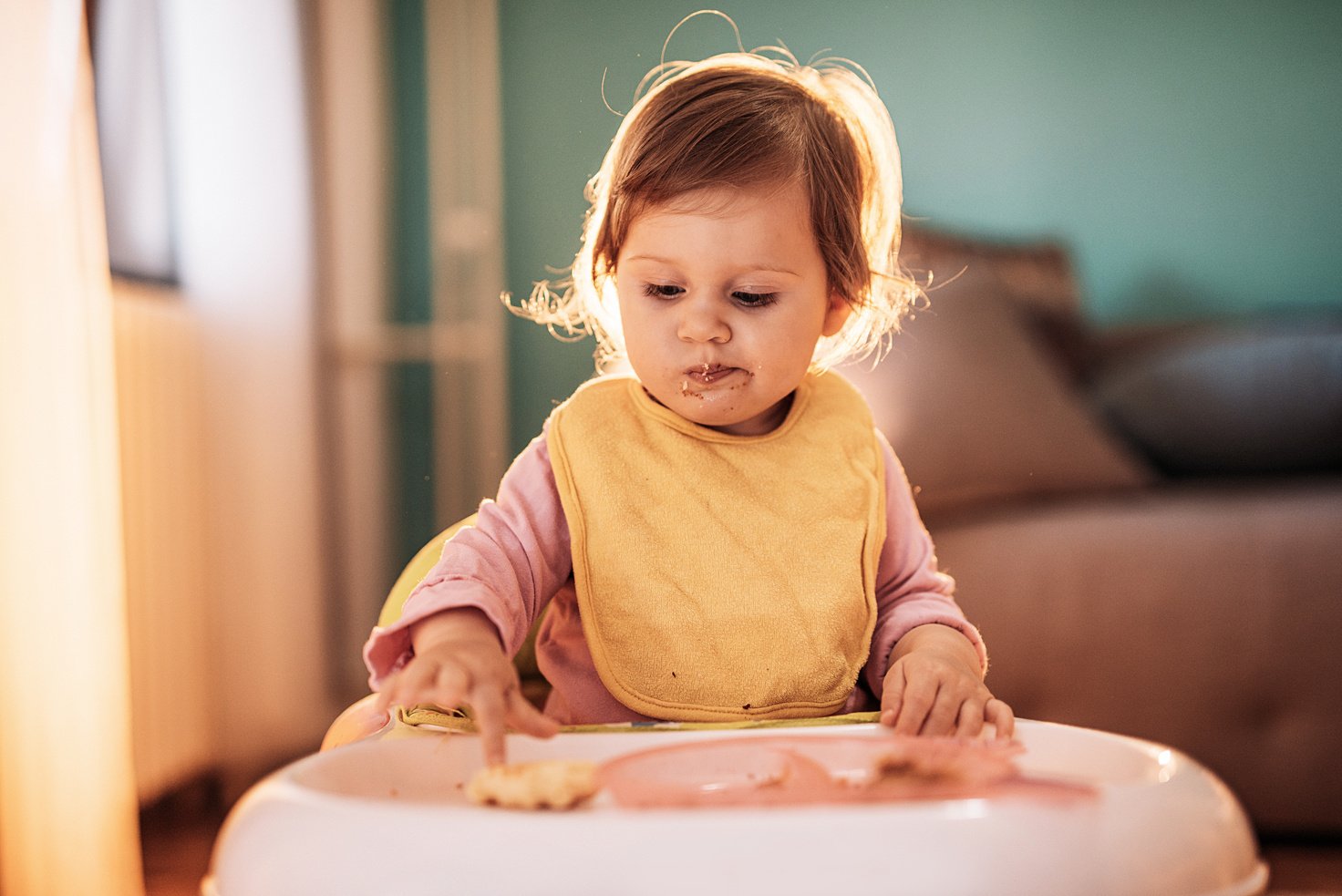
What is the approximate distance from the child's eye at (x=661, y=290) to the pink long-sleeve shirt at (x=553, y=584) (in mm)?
121

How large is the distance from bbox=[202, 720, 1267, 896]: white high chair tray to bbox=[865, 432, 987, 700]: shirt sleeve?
11.4 inches

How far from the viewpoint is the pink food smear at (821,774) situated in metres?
0.44

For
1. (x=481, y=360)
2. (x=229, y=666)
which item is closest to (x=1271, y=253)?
(x=481, y=360)

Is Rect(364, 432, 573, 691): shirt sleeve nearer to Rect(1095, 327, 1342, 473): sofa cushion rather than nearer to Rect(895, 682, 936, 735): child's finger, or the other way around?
Rect(895, 682, 936, 735): child's finger

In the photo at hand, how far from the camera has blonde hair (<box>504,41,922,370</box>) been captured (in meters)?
0.71

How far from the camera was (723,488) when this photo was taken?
0.75 metres

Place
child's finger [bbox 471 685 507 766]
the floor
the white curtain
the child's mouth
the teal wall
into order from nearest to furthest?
child's finger [bbox 471 685 507 766] → the child's mouth → the white curtain → the floor → the teal wall

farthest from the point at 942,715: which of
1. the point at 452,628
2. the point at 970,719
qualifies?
the point at 452,628

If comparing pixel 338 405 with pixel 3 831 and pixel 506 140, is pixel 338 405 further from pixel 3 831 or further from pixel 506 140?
pixel 3 831

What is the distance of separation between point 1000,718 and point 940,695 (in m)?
0.05

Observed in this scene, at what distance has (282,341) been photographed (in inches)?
64.6

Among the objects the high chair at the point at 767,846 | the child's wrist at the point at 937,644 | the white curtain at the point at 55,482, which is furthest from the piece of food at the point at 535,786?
the white curtain at the point at 55,482

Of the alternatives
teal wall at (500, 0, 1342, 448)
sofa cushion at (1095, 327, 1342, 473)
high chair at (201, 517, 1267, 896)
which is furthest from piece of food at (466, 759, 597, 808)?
teal wall at (500, 0, 1342, 448)

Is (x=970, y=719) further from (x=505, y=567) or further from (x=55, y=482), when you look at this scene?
(x=55, y=482)
